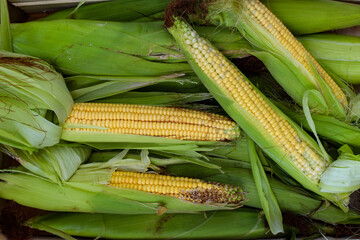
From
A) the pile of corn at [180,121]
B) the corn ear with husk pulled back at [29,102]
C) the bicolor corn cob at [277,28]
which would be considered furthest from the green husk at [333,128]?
the corn ear with husk pulled back at [29,102]

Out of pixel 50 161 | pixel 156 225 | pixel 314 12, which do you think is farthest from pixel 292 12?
pixel 50 161

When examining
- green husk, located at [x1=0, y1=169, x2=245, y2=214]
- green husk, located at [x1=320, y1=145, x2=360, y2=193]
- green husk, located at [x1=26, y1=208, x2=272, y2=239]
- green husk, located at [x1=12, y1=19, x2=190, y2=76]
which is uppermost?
green husk, located at [x1=12, y1=19, x2=190, y2=76]

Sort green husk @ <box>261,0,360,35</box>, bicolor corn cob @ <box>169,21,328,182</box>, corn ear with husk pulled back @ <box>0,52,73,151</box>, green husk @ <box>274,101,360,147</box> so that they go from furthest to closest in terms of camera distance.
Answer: green husk @ <box>261,0,360,35</box>, green husk @ <box>274,101,360,147</box>, bicolor corn cob @ <box>169,21,328,182</box>, corn ear with husk pulled back @ <box>0,52,73,151</box>

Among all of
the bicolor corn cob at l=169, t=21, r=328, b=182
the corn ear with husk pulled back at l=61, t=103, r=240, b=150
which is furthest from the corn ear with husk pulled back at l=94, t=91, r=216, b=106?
the bicolor corn cob at l=169, t=21, r=328, b=182

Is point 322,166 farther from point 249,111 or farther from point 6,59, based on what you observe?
point 6,59

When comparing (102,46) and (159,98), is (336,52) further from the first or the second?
(102,46)

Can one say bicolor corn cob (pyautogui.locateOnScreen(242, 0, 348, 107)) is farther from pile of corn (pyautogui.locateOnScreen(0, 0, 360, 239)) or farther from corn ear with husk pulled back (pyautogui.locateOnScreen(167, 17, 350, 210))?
corn ear with husk pulled back (pyautogui.locateOnScreen(167, 17, 350, 210))

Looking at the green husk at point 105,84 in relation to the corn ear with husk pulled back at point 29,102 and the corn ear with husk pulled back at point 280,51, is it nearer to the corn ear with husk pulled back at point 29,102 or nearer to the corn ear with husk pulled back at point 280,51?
the corn ear with husk pulled back at point 29,102
